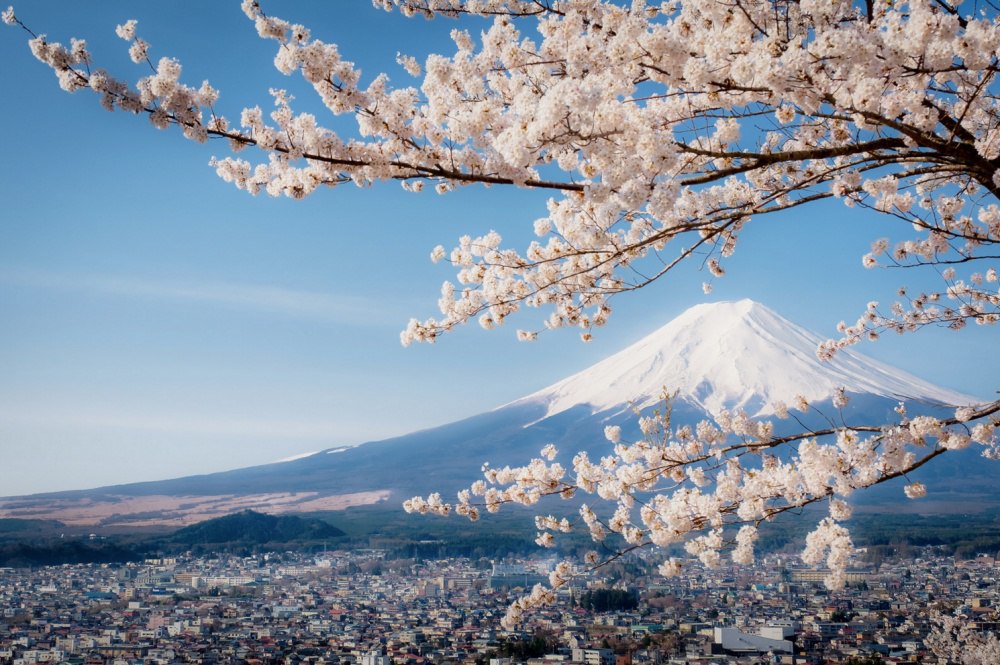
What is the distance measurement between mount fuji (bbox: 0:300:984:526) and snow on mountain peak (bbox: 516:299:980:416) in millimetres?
128

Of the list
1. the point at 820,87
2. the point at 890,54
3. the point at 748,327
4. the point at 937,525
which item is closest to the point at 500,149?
the point at 820,87

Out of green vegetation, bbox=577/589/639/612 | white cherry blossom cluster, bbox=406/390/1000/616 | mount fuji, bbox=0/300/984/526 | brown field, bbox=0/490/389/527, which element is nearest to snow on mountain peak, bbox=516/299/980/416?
mount fuji, bbox=0/300/984/526

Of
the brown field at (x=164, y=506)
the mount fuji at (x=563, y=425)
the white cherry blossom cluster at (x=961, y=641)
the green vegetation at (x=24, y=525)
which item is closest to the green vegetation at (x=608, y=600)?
the white cherry blossom cluster at (x=961, y=641)

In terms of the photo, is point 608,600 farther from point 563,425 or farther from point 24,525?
point 563,425

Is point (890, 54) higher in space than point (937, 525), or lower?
higher

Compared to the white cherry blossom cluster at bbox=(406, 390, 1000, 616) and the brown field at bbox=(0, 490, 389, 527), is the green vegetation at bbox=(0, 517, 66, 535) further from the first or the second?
the white cherry blossom cluster at bbox=(406, 390, 1000, 616)

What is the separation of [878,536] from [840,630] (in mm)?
11228

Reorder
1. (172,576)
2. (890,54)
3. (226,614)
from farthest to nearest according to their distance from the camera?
(172,576)
(226,614)
(890,54)

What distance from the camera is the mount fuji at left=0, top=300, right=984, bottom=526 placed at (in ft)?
123

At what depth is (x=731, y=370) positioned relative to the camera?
53.7 m

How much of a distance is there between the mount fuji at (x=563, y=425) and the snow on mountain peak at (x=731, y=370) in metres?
0.13

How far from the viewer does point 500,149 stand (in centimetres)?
186

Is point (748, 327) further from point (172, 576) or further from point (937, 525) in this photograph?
point (172, 576)

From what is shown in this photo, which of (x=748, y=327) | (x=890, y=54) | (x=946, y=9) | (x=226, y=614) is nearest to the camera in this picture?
(x=890, y=54)
